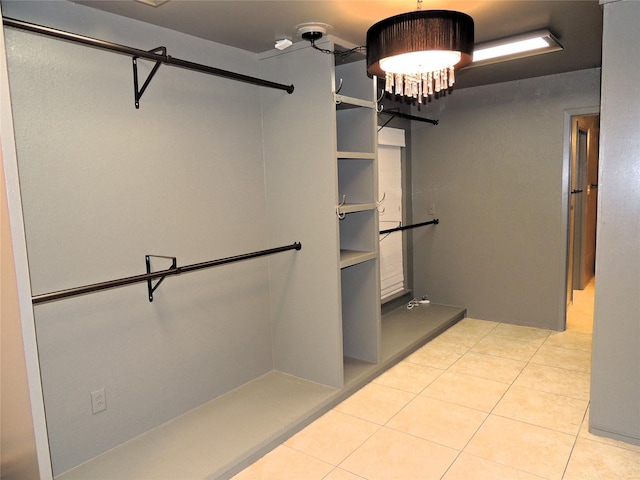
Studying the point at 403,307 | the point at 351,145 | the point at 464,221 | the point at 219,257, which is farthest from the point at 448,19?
the point at 403,307

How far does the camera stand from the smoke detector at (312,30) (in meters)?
2.54

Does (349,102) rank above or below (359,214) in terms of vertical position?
above

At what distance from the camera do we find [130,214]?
2.40 m

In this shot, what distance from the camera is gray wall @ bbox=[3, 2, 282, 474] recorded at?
207 cm

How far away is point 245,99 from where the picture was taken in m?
3.03

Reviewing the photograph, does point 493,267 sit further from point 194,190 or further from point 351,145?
point 194,190

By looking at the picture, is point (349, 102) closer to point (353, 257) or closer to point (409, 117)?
point (353, 257)

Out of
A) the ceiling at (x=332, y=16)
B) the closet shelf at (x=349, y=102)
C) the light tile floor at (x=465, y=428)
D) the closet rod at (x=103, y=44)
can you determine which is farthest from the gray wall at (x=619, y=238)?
the closet rod at (x=103, y=44)

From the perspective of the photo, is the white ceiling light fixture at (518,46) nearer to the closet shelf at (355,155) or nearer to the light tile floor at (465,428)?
the closet shelf at (355,155)

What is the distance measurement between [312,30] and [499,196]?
273cm

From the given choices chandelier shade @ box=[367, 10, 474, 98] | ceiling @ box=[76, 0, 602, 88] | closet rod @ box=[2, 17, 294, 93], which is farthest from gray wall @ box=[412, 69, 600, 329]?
chandelier shade @ box=[367, 10, 474, 98]

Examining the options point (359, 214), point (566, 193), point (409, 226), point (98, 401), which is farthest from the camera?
point (409, 226)

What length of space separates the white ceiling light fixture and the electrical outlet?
9.42 feet

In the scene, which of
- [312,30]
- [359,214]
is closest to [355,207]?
[359,214]
